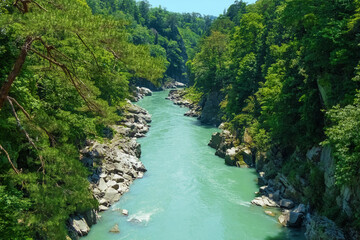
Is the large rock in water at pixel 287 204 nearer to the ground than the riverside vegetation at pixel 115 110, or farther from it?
nearer to the ground

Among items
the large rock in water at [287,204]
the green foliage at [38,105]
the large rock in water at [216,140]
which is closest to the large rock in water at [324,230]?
the large rock in water at [287,204]

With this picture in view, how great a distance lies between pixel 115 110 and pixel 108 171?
15.0ft

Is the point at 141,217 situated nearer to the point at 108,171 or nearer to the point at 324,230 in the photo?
the point at 108,171

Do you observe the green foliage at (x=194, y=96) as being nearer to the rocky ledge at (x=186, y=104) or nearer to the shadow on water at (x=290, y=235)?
the rocky ledge at (x=186, y=104)

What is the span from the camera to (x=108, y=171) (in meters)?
22.5

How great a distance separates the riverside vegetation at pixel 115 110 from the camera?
956cm

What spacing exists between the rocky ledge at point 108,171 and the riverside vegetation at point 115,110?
186 mm

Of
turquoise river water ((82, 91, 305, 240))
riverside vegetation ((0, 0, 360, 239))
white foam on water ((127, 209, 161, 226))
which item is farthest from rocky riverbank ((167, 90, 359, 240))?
white foam on water ((127, 209, 161, 226))

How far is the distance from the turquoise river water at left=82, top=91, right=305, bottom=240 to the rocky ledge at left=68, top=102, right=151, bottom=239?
55cm

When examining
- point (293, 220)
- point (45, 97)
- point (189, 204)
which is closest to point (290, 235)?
point (293, 220)

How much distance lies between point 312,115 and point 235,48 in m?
26.1

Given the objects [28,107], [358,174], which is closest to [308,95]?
[358,174]

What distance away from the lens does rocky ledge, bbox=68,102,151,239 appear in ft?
53.7

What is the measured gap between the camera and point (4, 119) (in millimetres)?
10250
